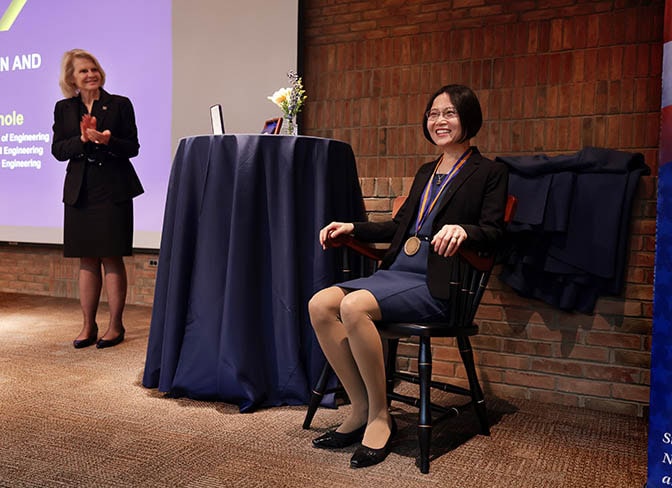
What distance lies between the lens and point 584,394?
2.68 m

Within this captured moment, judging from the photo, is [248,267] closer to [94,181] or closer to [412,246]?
[412,246]

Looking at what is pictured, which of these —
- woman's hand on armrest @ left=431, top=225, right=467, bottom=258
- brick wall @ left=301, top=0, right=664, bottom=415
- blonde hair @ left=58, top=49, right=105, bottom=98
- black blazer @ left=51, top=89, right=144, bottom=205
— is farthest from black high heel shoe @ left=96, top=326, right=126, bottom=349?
woman's hand on armrest @ left=431, top=225, right=467, bottom=258

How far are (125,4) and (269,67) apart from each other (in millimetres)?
1424

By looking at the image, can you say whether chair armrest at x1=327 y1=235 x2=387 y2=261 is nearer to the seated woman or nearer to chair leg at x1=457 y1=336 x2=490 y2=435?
the seated woman

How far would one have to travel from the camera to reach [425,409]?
2000mm

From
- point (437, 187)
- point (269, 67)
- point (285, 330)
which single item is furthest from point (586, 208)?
point (269, 67)

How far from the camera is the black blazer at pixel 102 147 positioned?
11.6 feet

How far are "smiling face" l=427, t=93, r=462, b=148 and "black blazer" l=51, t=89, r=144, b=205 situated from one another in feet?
6.42

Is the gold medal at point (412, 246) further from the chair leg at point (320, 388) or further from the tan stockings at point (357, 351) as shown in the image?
the chair leg at point (320, 388)

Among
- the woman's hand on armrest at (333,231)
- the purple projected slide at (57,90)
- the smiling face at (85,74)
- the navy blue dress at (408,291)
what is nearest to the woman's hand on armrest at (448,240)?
the navy blue dress at (408,291)

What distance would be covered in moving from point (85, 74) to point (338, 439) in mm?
2497

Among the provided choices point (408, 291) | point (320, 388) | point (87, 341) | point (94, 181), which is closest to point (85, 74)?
point (94, 181)

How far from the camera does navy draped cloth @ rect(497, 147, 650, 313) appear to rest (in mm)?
2545

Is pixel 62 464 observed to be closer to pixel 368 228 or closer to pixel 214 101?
pixel 368 228
